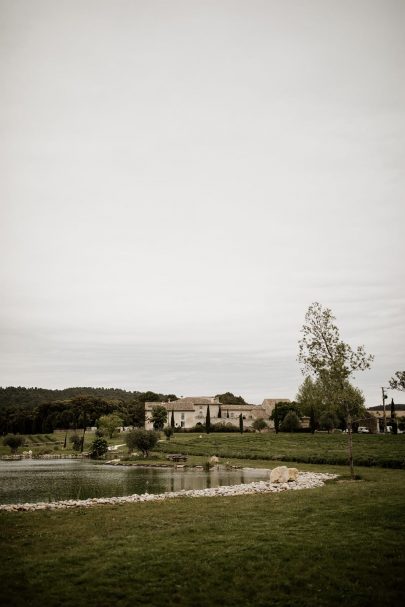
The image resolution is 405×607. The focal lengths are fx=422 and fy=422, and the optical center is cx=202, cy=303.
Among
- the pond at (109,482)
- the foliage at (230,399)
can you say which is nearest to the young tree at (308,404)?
the pond at (109,482)

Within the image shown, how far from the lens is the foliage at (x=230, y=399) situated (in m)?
169

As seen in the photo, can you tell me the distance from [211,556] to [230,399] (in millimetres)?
164393

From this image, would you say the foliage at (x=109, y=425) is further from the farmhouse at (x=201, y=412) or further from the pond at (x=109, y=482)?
the pond at (x=109, y=482)

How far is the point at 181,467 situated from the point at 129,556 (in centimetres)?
3438

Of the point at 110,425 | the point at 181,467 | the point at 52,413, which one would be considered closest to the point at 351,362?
the point at 181,467

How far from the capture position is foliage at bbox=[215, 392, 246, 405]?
169200mm

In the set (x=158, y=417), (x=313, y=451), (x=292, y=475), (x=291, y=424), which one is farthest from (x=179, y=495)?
(x=158, y=417)

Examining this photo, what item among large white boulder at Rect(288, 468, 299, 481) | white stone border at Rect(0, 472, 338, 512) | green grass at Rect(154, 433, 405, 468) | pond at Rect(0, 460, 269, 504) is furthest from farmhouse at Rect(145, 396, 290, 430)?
white stone border at Rect(0, 472, 338, 512)

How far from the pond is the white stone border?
303 cm

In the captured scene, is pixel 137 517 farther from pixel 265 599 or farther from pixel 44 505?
pixel 265 599

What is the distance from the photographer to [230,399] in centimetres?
17212

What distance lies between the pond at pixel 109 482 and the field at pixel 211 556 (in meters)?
9.12

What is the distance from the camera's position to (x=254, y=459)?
50219mm

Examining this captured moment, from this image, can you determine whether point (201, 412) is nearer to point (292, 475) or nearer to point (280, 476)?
point (292, 475)
